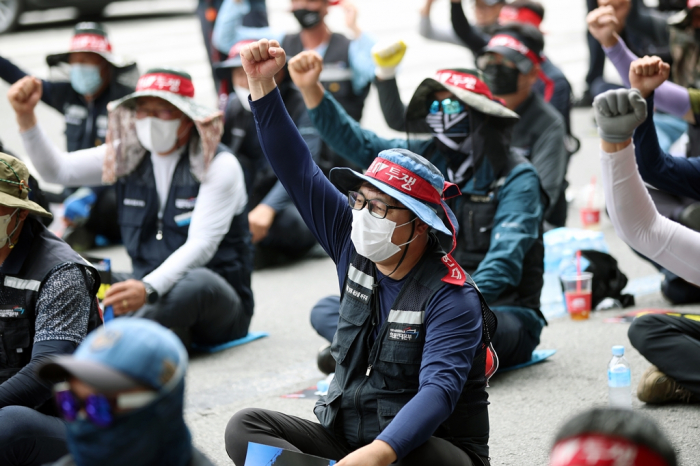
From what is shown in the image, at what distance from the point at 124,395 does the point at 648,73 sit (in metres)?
2.47

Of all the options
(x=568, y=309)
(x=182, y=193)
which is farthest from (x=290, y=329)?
(x=568, y=309)

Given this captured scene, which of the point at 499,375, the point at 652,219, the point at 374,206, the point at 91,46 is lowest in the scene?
the point at 499,375

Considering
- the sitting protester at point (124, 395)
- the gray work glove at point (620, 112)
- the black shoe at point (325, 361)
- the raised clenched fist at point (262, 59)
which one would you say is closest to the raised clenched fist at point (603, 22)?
the gray work glove at point (620, 112)

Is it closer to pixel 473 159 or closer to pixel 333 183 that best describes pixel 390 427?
pixel 333 183

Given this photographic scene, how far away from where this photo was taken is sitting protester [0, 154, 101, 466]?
316cm

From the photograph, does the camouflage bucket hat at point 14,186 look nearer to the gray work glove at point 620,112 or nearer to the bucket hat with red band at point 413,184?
the bucket hat with red band at point 413,184

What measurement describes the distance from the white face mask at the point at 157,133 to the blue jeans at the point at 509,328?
1.17 metres

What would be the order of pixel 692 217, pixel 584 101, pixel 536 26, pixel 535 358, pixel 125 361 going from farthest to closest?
pixel 584 101 → pixel 536 26 → pixel 692 217 → pixel 535 358 → pixel 125 361

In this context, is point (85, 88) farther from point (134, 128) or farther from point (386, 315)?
point (386, 315)

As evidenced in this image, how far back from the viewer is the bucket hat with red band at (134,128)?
16.3ft

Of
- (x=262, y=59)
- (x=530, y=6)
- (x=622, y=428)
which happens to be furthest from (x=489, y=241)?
(x=530, y=6)

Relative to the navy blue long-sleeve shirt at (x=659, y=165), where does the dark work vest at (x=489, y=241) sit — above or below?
below

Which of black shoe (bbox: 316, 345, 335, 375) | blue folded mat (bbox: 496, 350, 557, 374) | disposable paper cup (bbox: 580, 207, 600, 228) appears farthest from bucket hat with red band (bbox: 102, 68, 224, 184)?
disposable paper cup (bbox: 580, 207, 600, 228)

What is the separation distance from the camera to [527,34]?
21.4 ft
